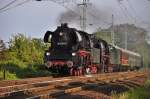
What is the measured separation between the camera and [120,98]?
1345 cm

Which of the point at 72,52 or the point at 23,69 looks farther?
the point at 23,69

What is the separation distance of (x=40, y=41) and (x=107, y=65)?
13.7 meters

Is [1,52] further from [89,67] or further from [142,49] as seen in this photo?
[142,49]

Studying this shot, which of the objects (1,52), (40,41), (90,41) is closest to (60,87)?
(90,41)

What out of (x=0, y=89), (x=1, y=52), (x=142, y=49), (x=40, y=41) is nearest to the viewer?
(x=0, y=89)

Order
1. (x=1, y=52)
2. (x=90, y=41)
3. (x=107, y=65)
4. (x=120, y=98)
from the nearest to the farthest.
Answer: (x=120, y=98) → (x=90, y=41) → (x=107, y=65) → (x=1, y=52)

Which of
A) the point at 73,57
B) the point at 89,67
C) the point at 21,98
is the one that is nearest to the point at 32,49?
the point at 89,67

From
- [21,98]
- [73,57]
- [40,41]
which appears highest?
[40,41]

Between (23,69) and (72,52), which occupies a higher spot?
(72,52)

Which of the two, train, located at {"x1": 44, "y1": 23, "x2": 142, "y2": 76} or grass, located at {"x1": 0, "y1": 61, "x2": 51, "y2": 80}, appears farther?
grass, located at {"x1": 0, "y1": 61, "x2": 51, "y2": 80}

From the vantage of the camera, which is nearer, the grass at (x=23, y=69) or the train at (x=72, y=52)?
the train at (x=72, y=52)

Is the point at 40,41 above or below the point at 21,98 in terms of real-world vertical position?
above

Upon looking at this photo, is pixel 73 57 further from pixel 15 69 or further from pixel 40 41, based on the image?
A: pixel 40 41

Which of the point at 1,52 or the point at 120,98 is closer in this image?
the point at 120,98
